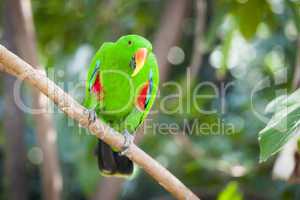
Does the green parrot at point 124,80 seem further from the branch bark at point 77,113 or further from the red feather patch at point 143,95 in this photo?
the branch bark at point 77,113

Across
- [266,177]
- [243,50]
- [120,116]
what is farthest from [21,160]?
[243,50]

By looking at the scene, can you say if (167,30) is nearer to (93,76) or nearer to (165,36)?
(165,36)


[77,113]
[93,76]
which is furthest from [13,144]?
[77,113]

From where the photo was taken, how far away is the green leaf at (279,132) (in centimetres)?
168

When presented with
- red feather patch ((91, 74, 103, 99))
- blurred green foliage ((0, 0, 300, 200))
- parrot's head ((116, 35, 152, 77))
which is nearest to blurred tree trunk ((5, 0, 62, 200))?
blurred green foliage ((0, 0, 300, 200))

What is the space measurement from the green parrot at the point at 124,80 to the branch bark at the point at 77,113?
1.34 ft

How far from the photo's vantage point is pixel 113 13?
12.3 ft

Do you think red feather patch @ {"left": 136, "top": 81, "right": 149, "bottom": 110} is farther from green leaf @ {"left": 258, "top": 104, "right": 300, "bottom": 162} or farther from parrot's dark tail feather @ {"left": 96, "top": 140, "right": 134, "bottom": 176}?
green leaf @ {"left": 258, "top": 104, "right": 300, "bottom": 162}

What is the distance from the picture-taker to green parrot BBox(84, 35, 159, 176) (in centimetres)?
254

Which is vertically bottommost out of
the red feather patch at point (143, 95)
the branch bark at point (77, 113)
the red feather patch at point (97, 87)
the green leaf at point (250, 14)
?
the branch bark at point (77, 113)

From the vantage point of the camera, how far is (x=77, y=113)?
197cm

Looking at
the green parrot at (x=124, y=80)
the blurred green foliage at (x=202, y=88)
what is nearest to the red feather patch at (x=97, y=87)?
the green parrot at (x=124, y=80)

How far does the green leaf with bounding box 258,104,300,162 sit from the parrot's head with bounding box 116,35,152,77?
0.88 m

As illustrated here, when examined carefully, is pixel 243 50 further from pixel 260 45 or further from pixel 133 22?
pixel 133 22
